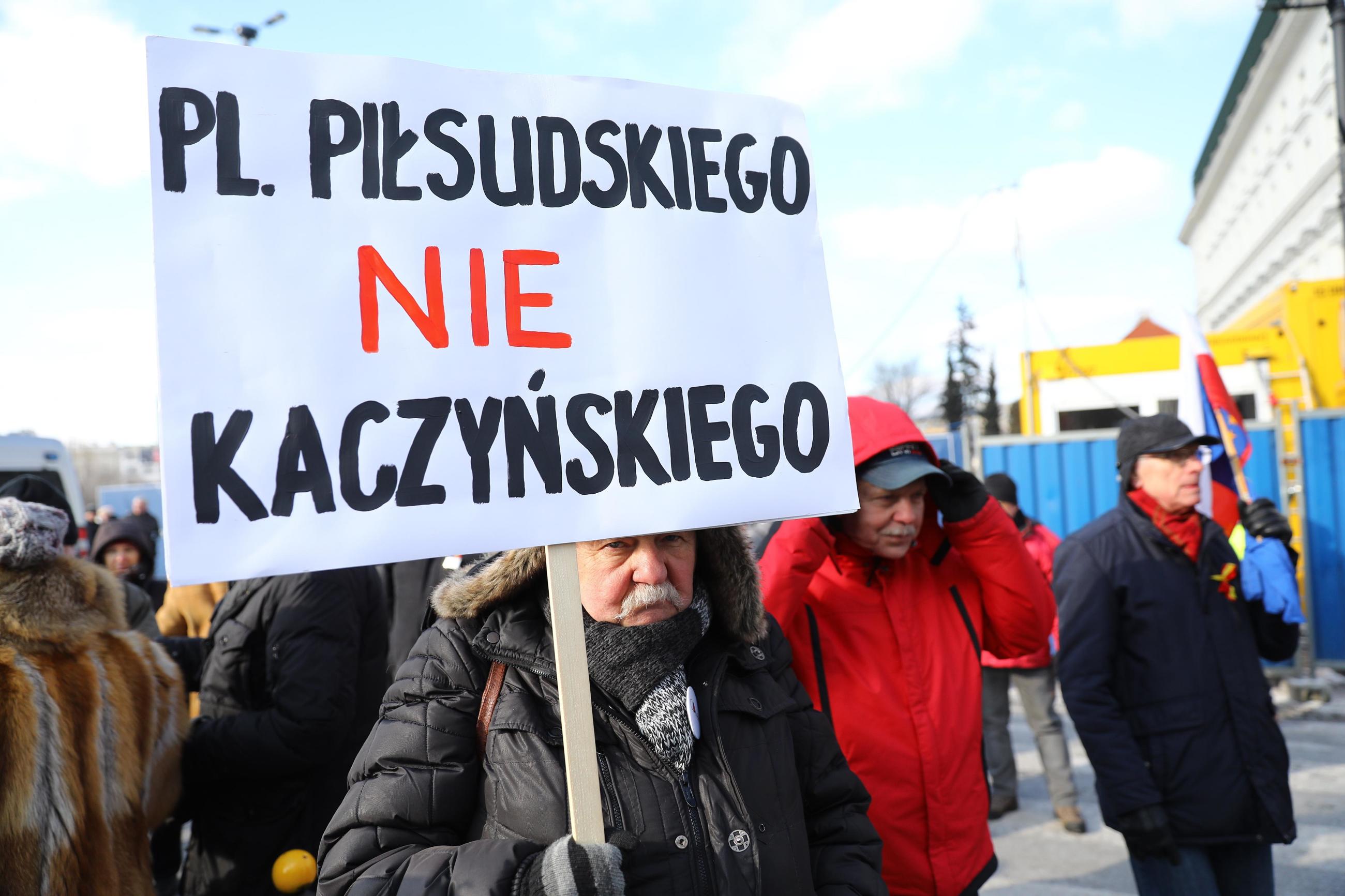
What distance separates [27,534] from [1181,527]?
3294 millimetres

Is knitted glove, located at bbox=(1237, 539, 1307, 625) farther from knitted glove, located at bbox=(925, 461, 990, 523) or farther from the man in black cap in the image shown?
the man in black cap

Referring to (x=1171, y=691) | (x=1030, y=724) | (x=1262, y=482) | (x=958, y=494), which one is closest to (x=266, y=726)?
→ (x=958, y=494)

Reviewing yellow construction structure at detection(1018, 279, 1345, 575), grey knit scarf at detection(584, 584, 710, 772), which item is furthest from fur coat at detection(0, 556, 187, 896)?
yellow construction structure at detection(1018, 279, 1345, 575)

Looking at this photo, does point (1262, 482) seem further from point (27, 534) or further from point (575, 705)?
point (27, 534)

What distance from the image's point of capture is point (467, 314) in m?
1.56

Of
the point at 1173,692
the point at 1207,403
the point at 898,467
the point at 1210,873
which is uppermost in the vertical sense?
the point at 1207,403

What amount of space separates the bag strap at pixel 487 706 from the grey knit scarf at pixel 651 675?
0.52 feet

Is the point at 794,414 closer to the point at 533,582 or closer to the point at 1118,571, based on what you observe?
A: the point at 533,582

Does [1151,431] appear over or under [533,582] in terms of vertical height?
over

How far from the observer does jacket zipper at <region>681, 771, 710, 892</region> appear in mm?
1568

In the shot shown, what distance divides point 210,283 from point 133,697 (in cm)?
159

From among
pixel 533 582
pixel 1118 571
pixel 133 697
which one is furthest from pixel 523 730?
pixel 1118 571

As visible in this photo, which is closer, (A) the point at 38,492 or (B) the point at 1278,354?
(A) the point at 38,492

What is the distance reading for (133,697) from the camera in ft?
8.23
